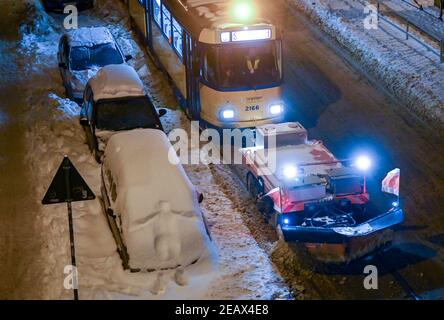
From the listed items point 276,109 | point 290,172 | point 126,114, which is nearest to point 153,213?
point 290,172

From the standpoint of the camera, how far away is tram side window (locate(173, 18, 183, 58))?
20.3m

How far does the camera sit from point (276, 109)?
1944 centimetres

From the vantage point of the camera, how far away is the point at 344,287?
13938 mm

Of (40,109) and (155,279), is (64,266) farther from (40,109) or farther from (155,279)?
(40,109)

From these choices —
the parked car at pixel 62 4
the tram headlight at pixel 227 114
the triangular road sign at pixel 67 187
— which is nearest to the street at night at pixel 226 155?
the triangular road sign at pixel 67 187

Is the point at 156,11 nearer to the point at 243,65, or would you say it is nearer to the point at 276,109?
the point at 243,65

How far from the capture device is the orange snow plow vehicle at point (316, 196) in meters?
14.2

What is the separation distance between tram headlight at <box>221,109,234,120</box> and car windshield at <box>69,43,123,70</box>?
4.60 m

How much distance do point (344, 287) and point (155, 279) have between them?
322cm

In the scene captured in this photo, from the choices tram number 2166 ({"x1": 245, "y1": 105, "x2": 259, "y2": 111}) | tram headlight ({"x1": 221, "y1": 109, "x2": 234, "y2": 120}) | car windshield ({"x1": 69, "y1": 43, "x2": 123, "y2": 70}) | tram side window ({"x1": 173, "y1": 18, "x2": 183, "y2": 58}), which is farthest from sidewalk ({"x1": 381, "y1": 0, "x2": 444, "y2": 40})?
car windshield ({"x1": 69, "y1": 43, "x2": 123, "y2": 70})

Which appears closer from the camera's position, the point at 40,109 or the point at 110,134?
the point at 110,134

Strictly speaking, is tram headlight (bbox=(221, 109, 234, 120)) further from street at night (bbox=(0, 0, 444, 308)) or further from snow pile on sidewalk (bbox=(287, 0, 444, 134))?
snow pile on sidewalk (bbox=(287, 0, 444, 134))

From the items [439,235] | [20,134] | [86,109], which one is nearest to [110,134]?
[86,109]
